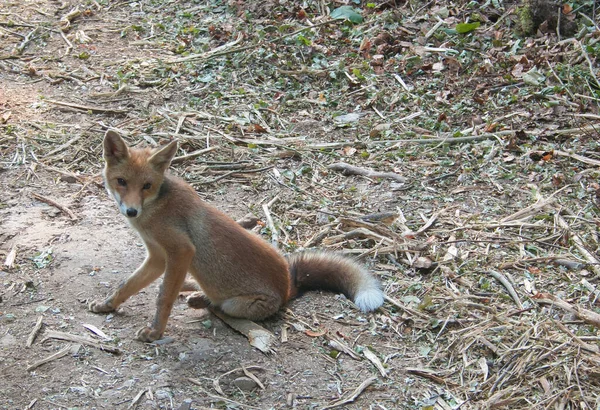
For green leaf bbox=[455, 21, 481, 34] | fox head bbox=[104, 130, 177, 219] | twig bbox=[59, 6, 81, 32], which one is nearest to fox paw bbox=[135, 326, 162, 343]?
fox head bbox=[104, 130, 177, 219]

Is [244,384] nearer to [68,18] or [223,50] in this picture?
[223,50]

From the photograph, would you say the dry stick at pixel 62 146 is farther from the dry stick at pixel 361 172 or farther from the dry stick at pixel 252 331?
the dry stick at pixel 252 331

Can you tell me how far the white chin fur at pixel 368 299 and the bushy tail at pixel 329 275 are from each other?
2cm

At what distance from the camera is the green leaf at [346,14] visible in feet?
39.3

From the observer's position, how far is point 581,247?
6.86m

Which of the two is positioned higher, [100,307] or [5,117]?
[5,117]

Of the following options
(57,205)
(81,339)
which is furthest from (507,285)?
(57,205)

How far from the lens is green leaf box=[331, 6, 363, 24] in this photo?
39.3ft

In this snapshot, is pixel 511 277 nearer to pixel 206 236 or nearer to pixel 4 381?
pixel 206 236

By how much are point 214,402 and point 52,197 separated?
12.9 feet

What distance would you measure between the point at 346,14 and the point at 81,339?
27.4ft

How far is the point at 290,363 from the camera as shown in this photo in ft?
18.1

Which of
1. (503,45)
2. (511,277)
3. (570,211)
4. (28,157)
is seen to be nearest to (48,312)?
(28,157)

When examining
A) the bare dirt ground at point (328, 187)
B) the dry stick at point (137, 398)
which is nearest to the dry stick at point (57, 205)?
the bare dirt ground at point (328, 187)
